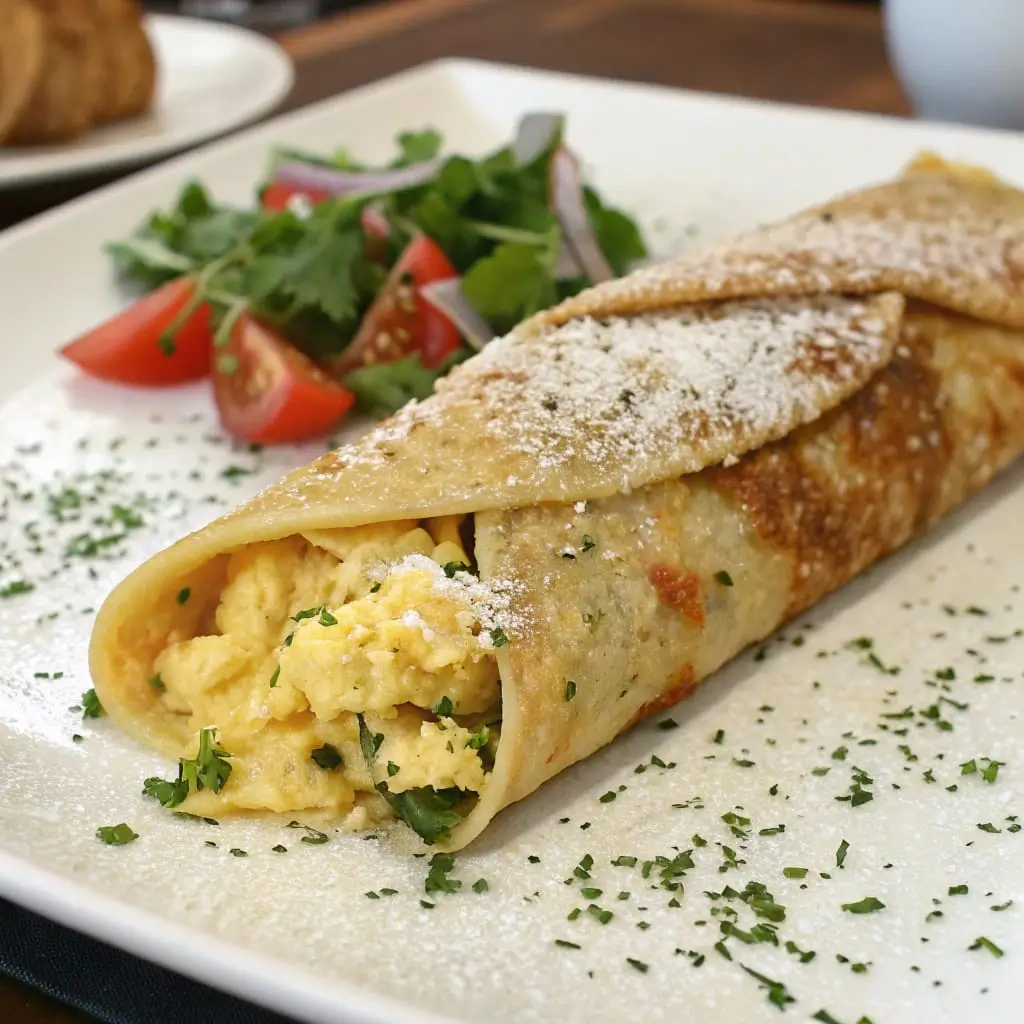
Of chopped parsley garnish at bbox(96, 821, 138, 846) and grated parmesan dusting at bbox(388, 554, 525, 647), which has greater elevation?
grated parmesan dusting at bbox(388, 554, 525, 647)

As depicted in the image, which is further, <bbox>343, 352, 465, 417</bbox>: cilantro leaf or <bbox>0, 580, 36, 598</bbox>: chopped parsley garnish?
<bbox>343, 352, 465, 417</bbox>: cilantro leaf

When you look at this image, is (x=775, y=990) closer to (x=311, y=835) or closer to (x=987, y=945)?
(x=987, y=945)

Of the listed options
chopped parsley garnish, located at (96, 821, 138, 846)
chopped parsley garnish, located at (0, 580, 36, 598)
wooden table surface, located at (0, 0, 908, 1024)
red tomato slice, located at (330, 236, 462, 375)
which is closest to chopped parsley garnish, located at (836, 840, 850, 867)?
chopped parsley garnish, located at (96, 821, 138, 846)

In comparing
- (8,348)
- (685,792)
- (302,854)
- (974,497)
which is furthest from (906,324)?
→ (8,348)

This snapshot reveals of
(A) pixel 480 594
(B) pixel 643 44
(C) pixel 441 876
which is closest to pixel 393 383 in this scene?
(A) pixel 480 594

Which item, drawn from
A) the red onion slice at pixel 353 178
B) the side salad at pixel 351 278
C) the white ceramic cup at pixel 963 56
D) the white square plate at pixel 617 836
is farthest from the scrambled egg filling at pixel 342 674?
the white ceramic cup at pixel 963 56

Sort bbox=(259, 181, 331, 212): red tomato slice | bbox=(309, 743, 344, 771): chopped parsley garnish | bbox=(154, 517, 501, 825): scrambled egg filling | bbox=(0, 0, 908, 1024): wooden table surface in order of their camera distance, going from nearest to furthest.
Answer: bbox=(154, 517, 501, 825): scrambled egg filling
bbox=(309, 743, 344, 771): chopped parsley garnish
bbox=(259, 181, 331, 212): red tomato slice
bbox=(0, 0, 908, 1024): wooden table surface

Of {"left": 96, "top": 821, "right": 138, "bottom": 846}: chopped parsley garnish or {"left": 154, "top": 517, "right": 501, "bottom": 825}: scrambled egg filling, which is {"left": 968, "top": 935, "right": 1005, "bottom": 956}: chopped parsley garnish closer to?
{"left": 154, "top": 517, "right": 501, "bottom": 825}: scrambled egg filling
